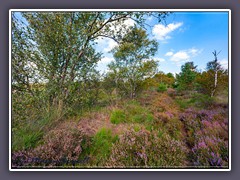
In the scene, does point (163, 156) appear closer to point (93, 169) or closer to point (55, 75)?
point (93, 169)

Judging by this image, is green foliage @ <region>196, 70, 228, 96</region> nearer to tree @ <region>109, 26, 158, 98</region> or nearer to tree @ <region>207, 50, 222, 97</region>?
tree @ <region>207, 50, 222, 97</region>

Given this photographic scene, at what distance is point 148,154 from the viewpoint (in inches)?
74.1

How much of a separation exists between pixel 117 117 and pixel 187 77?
127cm

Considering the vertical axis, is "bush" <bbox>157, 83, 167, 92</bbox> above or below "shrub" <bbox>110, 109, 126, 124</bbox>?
above

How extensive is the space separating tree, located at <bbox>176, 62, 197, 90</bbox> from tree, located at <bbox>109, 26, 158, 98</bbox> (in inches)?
16.1

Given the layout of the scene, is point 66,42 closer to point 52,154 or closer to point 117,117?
point 117,117

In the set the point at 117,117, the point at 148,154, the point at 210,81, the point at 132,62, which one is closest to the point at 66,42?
the point at 132,62

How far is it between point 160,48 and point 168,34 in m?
0.25

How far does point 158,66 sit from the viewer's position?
2.09m

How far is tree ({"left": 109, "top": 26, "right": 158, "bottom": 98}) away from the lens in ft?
7.16

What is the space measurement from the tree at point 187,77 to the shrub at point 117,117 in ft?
3.42

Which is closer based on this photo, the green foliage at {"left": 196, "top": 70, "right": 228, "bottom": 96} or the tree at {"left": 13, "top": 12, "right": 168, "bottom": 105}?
the green foliage at {"left": 196, "top": 70, "right": 228, "bottom": 96}

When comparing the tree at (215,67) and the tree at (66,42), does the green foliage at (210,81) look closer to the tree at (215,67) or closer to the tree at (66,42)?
the tree at (215,67)

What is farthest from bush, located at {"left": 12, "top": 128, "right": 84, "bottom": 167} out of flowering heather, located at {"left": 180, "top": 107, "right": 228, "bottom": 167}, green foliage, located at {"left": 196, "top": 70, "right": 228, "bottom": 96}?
green foliage, located at {"left": 196, "top": 70, "right": 228, "bottom": 96}
